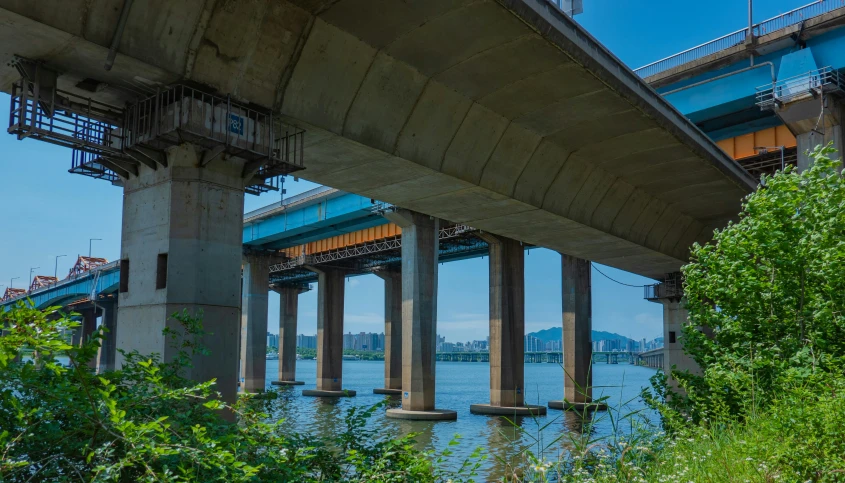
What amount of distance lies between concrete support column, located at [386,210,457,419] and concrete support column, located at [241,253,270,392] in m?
25.0

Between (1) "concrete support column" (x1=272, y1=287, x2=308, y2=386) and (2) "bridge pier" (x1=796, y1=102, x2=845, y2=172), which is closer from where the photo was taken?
(2) "bridge pier" (x1=796, y1=102, x2=845, y2=172)

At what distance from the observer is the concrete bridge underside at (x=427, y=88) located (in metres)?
11.9

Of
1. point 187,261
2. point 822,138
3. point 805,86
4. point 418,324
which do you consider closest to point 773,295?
point 187,261

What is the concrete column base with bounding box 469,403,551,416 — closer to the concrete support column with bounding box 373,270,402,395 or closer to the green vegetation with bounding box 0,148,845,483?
the concrete support column with bounding box 373,270,402,395

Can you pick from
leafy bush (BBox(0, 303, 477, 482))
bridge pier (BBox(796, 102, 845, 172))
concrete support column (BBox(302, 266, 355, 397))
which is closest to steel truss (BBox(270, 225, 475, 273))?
concrete support column (BBox(302, 266, 355, 397))

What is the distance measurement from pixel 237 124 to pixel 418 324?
2548 cm

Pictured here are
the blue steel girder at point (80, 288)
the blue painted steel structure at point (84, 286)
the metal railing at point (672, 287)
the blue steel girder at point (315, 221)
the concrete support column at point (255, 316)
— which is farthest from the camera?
the blue steel girder at point (80, 288)

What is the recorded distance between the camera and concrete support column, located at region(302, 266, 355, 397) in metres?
61.7

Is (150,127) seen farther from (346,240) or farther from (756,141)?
(346,240)

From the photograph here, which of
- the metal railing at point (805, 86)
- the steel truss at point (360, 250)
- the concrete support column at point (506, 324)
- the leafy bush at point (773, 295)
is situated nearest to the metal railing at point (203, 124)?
the leafy bush at point (773, 295)

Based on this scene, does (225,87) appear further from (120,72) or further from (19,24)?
(19,24)

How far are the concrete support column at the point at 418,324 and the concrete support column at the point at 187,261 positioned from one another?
24.5m

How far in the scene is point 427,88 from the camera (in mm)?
15891

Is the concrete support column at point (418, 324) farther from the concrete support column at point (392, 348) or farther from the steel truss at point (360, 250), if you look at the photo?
the concrete support column at point (392, 348)
